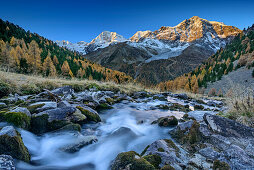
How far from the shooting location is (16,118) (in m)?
3.46

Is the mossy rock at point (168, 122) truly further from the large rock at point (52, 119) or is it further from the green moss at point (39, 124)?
the green moss at point (39, 124)

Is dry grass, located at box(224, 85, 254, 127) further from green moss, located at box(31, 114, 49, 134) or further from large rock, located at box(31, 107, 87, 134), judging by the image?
green moss, located at box(31, 114, 49, 134)

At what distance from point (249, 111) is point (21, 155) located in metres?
6.20

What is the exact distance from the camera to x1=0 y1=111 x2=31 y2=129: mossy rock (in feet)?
11.2

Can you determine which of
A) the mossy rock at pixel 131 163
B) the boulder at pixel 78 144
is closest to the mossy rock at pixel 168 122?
the boulder at pixel 78 144

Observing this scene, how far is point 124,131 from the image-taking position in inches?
184

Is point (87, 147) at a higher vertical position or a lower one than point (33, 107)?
lower

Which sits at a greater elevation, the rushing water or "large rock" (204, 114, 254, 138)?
"large rock" (204, 114, 254, 138)

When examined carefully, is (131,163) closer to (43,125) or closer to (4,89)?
(43,125)

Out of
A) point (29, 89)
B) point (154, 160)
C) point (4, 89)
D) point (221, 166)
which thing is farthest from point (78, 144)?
point (29, 89)

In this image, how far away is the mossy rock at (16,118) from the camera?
341 centimetres

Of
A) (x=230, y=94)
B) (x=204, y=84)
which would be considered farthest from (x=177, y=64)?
(x=230, y=94)

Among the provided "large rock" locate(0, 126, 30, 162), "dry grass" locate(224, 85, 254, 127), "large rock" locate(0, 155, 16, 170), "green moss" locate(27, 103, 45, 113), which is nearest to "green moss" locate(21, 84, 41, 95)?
"green moss" locate(27, 103, 45, 113)

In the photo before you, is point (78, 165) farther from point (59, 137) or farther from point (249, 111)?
point (249, 111)
